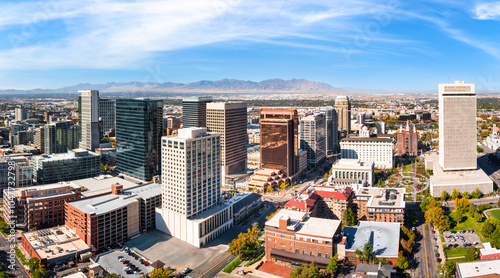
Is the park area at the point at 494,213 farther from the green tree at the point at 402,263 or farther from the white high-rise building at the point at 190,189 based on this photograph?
the white high-rise building at the point at 190,189

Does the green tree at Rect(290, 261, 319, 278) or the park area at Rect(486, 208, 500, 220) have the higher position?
the park area at Rect(486, 208, 500, 220)

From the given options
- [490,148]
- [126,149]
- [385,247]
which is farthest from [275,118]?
[490,148]

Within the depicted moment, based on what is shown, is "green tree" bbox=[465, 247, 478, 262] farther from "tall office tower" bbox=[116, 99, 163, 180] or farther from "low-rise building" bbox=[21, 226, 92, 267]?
"tall office tower" bbox=[116, 99, 163, 180]

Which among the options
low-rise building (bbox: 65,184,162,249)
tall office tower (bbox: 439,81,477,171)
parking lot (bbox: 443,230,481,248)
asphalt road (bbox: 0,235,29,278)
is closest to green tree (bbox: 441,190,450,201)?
tall office tower (bbox: 439,81,477,171)

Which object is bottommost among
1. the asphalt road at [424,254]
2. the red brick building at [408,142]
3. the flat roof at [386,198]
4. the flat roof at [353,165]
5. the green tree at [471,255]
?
the asphalt road at [424,254]

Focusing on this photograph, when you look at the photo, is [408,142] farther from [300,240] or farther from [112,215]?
[112,215]

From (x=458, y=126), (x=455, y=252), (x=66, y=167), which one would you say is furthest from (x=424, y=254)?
(x=66, y=167)

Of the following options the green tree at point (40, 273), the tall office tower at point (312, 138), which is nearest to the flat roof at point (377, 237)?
the green tree at point (40, 273)
